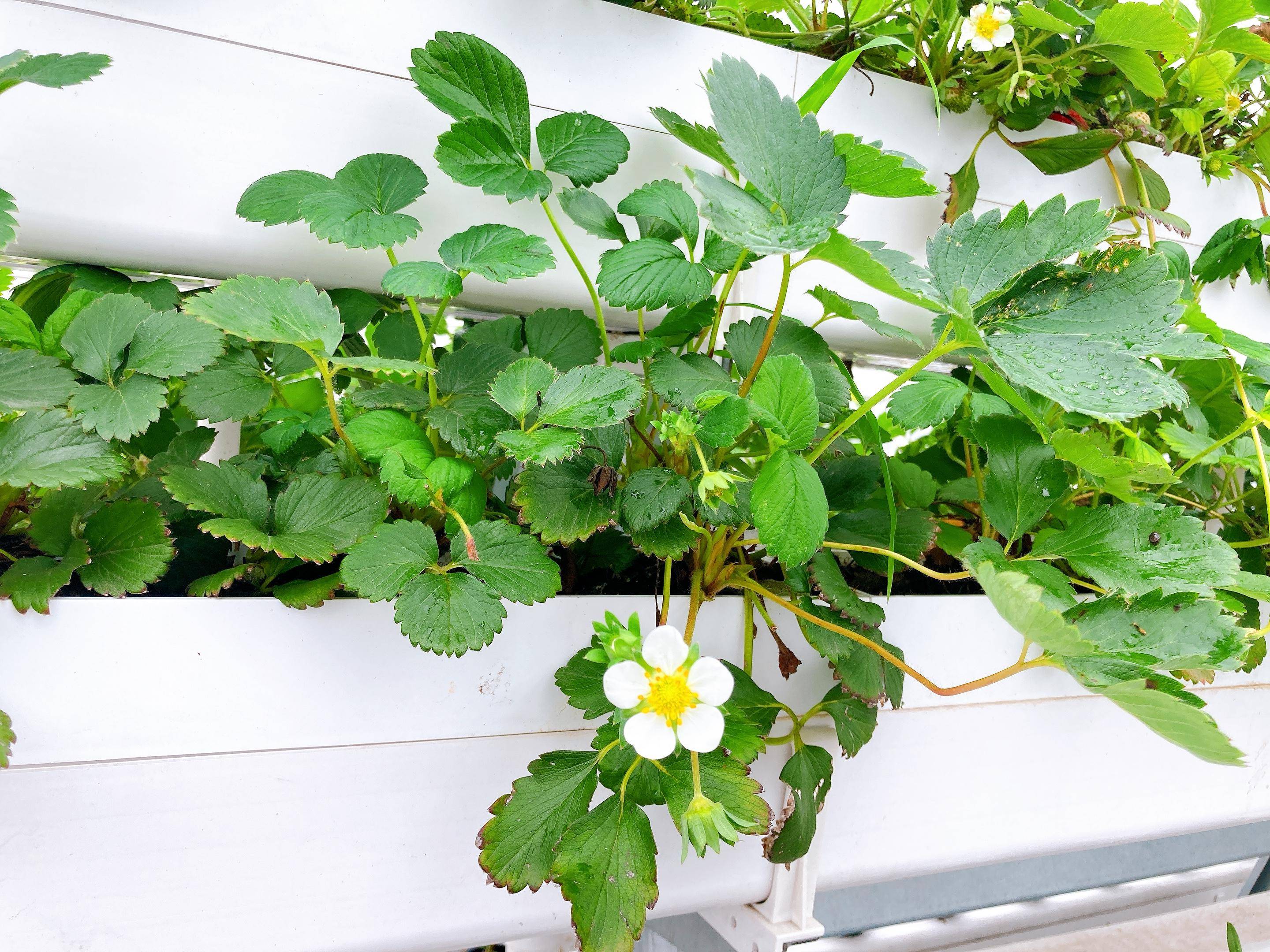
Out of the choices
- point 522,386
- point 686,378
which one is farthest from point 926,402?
point 522,386

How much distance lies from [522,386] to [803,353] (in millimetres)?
192

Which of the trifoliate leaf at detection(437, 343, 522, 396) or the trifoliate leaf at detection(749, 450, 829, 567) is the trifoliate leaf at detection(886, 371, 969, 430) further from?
the trifoliate leaf at detection(437, 343, 522, 396)

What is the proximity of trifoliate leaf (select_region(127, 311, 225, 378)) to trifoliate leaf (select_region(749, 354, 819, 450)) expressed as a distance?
0.98 ft

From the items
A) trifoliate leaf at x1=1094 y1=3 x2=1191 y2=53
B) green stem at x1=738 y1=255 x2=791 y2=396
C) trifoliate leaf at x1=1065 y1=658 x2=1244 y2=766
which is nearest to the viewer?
trifoliate leaf at x1=1065 y1=658 x2=1244 y2=766

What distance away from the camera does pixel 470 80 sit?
0.46 meters

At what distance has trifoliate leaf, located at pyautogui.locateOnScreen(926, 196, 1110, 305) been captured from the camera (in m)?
0.43

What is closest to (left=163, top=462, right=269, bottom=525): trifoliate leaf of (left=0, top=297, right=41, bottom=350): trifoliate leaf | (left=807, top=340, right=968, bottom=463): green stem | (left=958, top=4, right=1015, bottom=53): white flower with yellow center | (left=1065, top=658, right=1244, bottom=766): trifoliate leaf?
(left=0, top=297, right=41, bottom=350): trifoliate leaf

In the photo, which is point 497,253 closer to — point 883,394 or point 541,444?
point 541,444

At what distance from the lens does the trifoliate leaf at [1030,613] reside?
1.17 feet

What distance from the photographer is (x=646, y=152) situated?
1.88 feet

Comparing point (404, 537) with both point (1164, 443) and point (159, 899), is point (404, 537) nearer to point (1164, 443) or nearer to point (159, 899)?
point (159, 899)

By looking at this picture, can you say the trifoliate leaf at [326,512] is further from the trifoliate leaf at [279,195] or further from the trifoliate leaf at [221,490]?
the trifoliate leaf at [279,195]

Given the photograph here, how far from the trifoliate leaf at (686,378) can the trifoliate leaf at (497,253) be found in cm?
9

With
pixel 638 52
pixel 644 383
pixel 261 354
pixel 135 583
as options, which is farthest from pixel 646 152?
pixel 135 583
